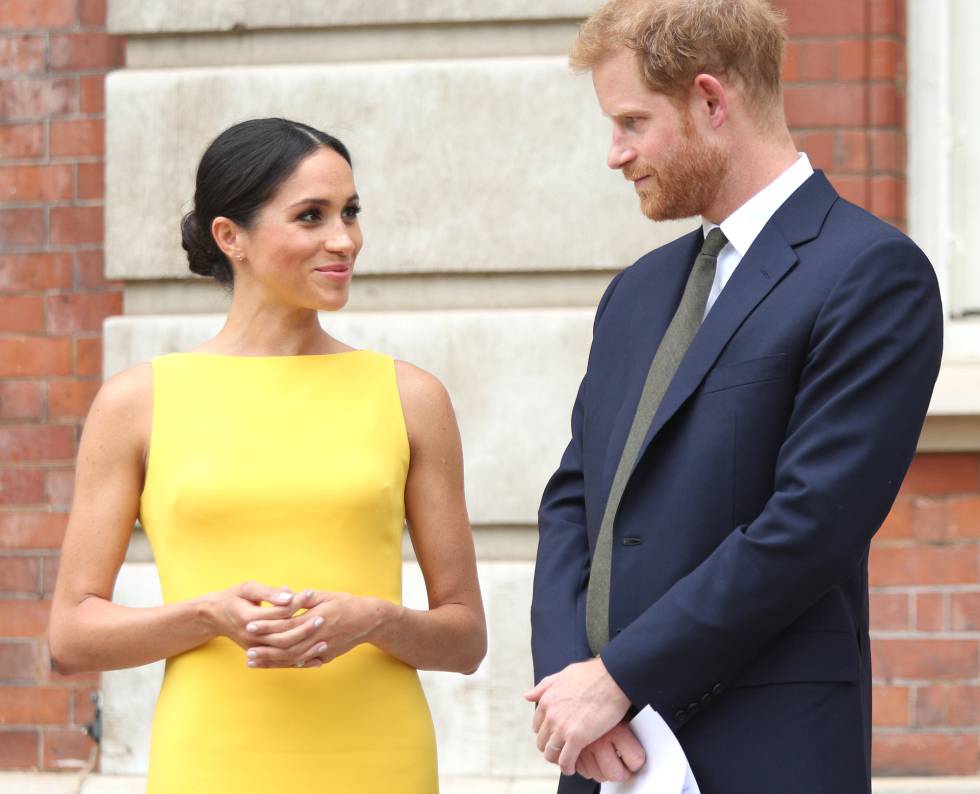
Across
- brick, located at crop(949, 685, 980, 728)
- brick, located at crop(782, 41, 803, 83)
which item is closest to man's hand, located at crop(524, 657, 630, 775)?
brick, located at crop(949, 685, 980, 728)

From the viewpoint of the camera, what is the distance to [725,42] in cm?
230

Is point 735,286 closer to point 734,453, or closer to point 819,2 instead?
point 734,453

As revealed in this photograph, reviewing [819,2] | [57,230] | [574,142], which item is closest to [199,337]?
[57,230]

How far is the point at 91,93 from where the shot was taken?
438 cm

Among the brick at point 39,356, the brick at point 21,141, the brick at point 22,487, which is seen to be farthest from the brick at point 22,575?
the brick at point 21,141

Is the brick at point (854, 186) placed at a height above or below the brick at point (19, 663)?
above

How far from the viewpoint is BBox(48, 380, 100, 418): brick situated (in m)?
4.34

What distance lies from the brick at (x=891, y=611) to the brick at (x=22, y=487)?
7.59 ft

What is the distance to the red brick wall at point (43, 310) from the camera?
431 centimetres

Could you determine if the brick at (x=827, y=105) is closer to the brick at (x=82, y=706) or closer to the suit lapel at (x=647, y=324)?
the suit lapel at (x=647, y=324)

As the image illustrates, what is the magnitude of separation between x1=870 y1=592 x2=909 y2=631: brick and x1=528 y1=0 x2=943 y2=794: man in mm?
1715

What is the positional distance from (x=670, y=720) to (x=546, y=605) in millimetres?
290

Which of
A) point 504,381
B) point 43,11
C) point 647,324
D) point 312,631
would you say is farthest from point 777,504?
point 43,11

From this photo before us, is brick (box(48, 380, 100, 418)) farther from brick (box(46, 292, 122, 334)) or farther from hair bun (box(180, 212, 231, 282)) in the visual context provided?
hair bun (box(180, 212, 231, 282))
